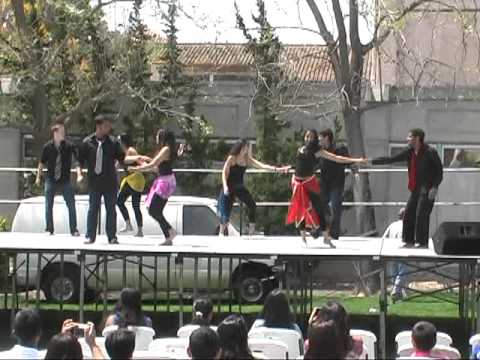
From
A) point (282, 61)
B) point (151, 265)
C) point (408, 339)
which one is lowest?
point (151, 265)

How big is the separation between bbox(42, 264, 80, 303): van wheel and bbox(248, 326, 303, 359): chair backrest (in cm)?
943

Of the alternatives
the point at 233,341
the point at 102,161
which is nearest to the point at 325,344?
the point at 233,341

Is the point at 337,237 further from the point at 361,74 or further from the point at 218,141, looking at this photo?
the point at 218,141

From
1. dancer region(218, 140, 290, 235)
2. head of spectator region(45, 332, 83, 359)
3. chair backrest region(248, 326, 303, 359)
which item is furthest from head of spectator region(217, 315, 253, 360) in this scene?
dancer region(218, 140, 290, 235)

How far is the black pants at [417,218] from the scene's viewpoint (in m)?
13.8

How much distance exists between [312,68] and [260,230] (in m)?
6.74

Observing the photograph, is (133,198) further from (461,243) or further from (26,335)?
(26,335)

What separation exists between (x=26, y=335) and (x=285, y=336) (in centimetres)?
266

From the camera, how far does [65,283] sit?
60.6ft

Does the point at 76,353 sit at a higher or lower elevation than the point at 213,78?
lower

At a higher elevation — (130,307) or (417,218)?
(417,218)

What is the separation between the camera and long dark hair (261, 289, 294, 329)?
9664mm

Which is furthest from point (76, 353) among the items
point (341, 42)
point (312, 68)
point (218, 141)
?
point (312, 68)

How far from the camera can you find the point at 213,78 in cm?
2602
